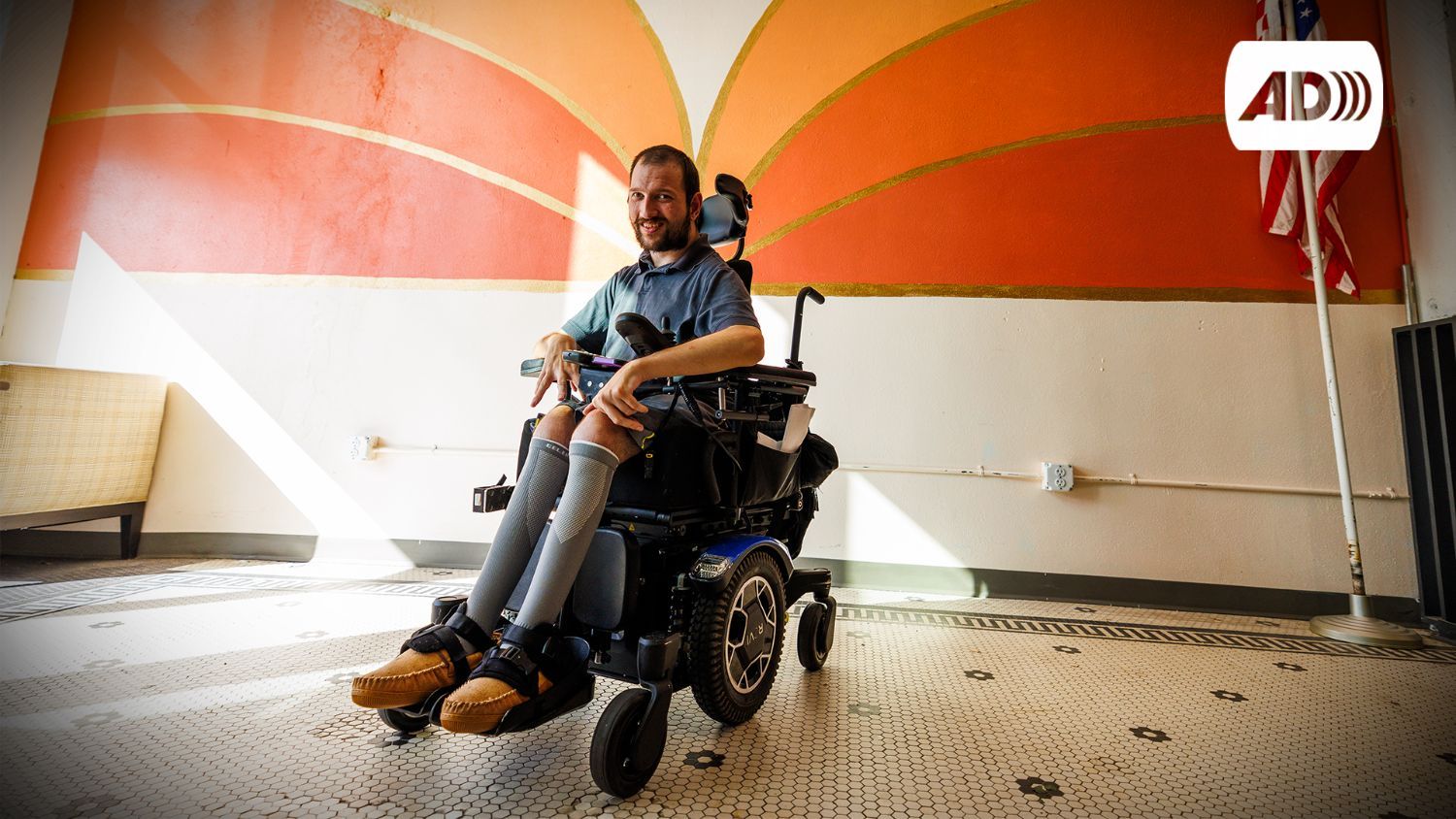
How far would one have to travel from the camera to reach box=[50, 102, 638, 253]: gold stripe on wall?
9.13ft

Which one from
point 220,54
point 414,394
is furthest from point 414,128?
point 414,394

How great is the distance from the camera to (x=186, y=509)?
2697mm

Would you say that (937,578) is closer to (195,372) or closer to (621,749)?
(621,749)

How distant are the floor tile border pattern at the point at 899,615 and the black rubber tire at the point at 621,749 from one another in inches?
48.7

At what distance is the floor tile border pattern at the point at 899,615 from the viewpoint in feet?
5.97

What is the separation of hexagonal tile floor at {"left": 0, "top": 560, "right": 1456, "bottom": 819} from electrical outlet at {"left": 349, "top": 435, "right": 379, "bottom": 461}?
0.88 meters

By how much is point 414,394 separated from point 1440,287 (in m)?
4.38

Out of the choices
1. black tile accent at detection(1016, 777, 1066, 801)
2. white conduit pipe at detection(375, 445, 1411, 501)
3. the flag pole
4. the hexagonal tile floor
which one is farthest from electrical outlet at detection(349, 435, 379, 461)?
the flag pole

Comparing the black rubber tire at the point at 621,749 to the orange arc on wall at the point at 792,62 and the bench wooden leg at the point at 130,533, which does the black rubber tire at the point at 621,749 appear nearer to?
the orange arc on wall at the point at 792,62

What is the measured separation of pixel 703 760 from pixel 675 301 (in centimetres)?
94

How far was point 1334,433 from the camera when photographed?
2.14m

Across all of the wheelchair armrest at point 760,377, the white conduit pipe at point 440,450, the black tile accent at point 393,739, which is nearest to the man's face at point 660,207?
the wheelchair armrest at point 760,377

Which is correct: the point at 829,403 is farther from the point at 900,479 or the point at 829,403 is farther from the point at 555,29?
the point at 555,29

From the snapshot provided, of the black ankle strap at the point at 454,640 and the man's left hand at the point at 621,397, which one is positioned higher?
the man's left hand at the point at 621,397
